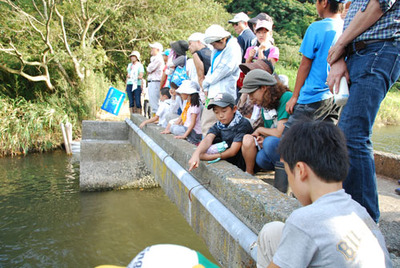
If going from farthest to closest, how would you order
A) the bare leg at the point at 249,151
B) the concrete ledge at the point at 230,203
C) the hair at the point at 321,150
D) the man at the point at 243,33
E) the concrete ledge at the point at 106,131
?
1. the concrete ledge at the point at 106,131
2. the man at the point at 243,33
3. the bare leg at the point at 249,151
4. the concrete ledge at the point at 230,203
5. the hair at the point at 321,150

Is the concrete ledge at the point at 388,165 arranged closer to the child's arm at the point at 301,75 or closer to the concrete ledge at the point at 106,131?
the child's arm at the point at 301,75

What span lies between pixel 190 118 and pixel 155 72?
3.46 meters

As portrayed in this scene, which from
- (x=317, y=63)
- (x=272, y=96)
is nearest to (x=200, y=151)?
(x=272, y=96)

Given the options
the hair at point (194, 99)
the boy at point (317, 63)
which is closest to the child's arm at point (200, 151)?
the boy at point (317, 63)

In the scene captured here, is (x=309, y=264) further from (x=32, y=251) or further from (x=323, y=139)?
(x=32, y=251)

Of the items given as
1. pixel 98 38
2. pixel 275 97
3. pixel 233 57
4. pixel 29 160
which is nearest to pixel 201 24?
pixel 98 38

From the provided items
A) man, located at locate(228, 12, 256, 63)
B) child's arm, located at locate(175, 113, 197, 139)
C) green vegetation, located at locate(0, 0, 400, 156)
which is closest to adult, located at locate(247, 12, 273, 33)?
man, located at locate(228, 12, 256, 63)

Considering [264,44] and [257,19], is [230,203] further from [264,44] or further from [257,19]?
[257,19]

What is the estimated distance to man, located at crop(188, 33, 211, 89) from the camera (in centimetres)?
514

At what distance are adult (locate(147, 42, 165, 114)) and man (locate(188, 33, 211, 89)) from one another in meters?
3.01

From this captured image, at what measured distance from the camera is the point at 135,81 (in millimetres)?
9242

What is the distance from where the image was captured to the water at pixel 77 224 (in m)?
6.05

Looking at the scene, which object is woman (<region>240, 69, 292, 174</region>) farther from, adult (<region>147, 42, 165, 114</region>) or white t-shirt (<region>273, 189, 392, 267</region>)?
adult (<region>147, 42, 165, 114</region>)

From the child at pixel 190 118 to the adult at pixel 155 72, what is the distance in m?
3.15
